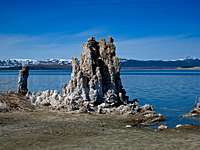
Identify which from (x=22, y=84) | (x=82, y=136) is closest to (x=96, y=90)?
(x=22, y=84)

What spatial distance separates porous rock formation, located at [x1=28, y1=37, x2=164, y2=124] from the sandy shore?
7398mm

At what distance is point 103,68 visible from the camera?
5769cm

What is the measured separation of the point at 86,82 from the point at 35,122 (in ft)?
49.9

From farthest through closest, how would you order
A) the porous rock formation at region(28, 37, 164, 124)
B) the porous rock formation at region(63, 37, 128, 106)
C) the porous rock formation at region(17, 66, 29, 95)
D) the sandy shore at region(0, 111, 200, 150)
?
the porous rock formation at region(17, 66, 29, 95), the porous rock formation at region(63, 37, 128, 106), the porous rock formation at region(28, 37, 164, 124), the sandy shore at region(0, 111, 200, 150)

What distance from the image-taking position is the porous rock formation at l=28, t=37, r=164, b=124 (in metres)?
50.8

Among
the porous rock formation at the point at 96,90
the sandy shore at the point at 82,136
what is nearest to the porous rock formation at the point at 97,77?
the porous rock formation at the point at 96,90

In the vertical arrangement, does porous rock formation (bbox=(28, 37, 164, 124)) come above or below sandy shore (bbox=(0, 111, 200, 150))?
above

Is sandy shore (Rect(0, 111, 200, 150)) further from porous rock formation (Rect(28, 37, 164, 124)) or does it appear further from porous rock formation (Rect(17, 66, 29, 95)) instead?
porous rock formation (Rect(17, 66, 29, 95))

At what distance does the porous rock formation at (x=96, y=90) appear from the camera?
50781 millimetres

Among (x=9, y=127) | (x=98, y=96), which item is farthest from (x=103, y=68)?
(x=9, y=127)

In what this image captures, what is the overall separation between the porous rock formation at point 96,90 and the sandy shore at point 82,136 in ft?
24.3

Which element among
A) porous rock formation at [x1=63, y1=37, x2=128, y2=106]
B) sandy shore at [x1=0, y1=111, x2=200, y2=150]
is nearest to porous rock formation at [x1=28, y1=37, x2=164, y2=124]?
porous rock formation at [x1=63, y1=37, x2=128, y2=106]

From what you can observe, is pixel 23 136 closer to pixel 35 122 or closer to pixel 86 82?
pixel 35 122

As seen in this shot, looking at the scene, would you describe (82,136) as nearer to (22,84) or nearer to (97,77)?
(97,77)
